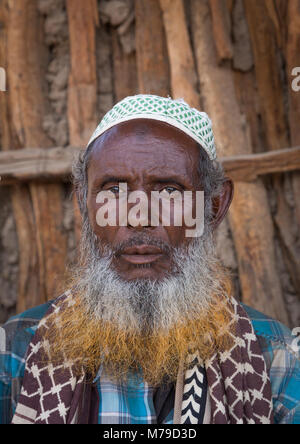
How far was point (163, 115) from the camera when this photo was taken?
1595 mm

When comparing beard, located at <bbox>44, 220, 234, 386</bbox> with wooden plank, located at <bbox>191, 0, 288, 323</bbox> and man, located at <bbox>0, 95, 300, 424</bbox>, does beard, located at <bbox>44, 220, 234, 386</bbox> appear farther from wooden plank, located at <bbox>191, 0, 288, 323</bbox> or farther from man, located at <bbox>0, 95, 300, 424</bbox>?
wooden plank, located at <bbox>191, 0, 288, 323</bbox>

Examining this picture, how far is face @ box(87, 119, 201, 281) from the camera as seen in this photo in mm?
1488

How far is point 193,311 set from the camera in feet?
5.25

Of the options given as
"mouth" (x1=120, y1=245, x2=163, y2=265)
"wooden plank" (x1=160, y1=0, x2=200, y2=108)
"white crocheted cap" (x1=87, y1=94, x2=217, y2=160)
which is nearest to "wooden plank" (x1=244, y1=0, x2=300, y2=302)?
"wooden plank" (x1=160, y1=0, x2=200, y2=108)

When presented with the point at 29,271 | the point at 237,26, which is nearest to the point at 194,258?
the point at 29,271

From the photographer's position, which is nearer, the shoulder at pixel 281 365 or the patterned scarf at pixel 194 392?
the patterned scarf at pixel 194 392

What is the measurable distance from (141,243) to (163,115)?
0.47 metres

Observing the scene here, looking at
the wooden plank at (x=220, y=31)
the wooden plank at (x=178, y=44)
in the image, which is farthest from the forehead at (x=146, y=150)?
the wooden plank at (x=220, y=31)

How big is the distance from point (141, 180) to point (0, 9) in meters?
2.13

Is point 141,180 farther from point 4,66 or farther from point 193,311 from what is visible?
point 4,66

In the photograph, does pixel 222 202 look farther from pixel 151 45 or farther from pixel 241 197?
pixel 151 45

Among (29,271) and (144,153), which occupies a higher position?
(144,153)

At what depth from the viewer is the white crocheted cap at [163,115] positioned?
160 centimetres

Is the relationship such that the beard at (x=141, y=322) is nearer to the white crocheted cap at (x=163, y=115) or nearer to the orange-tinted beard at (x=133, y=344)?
the orange-tinted beard at (x=133, y=344)
